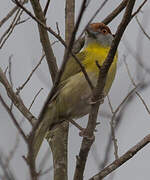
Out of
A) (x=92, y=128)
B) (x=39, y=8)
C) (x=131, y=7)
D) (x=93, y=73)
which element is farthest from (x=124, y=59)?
(x=131, y=7)

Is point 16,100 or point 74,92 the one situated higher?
point 16,100

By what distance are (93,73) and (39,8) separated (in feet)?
3.09

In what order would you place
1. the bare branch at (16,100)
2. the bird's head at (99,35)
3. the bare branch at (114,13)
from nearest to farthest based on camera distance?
the bare branch at (16,100) < the bare branch at (114,13) < the bird's head at (99,35)

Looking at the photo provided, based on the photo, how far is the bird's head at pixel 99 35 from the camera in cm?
539

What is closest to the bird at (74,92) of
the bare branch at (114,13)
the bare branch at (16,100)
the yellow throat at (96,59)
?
the yellow throat at (96,59)

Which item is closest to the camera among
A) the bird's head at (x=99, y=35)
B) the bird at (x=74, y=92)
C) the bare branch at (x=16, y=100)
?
the bare branch at (x=16, y=100)

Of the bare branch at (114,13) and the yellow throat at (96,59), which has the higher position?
the bare branch at (114,13)

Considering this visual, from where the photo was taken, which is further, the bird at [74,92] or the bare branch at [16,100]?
the bird at [74,92]

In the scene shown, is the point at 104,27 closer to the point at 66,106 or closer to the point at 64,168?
the point at 66,106

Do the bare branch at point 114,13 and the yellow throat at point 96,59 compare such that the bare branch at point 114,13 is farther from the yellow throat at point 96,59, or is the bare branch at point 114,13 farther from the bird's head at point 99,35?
the yellow throat at point 96,59

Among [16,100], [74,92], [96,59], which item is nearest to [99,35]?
[96,59]

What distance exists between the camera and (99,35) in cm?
547

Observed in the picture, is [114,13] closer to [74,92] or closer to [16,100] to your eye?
[74,92]

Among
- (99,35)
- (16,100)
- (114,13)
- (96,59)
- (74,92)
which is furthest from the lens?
(99,35)
